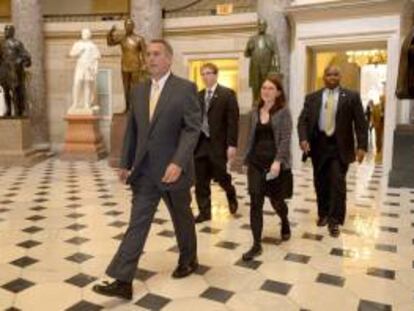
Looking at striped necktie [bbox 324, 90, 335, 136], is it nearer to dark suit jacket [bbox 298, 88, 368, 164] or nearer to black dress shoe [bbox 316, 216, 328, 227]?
dark suit jacket [bbox 298, 88, 368, 164]

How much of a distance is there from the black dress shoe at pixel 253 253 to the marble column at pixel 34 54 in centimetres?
853

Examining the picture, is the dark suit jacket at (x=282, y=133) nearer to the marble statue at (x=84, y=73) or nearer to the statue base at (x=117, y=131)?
the statue base at (x=117, y=131)

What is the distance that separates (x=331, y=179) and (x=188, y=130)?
1.98 metres

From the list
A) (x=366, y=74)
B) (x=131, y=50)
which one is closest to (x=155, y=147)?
(x=131, y=50)

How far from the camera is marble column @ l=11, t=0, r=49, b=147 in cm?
1080

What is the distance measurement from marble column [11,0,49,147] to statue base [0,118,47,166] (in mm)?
1589

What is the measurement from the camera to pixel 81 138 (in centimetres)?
1036

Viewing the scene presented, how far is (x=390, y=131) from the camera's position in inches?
339

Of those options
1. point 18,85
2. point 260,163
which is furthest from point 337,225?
point 18,85

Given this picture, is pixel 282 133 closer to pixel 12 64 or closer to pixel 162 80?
pixel 162 80

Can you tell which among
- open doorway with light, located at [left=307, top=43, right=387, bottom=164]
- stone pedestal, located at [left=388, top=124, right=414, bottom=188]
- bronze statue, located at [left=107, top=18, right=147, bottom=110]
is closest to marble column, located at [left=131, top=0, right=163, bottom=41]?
bronze statue, located at [left=107, top=18, right=147, bottom=110]

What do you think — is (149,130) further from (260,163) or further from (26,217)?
(26,217)

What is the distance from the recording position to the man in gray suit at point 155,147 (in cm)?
296

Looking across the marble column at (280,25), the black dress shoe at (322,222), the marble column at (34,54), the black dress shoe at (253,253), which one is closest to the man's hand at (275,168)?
the black dress shoe at (253,253)
